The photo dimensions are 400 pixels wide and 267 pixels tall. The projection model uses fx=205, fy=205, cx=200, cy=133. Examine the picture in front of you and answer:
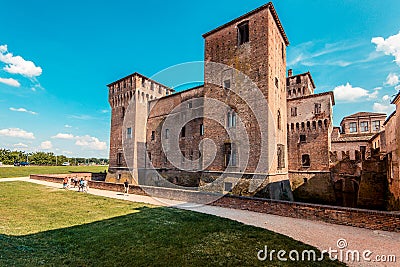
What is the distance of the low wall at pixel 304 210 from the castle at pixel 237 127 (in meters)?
3.27

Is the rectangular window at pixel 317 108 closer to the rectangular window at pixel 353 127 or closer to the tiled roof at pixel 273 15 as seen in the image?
the tiled roof at pixel 273 15

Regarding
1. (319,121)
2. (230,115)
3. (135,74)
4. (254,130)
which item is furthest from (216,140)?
(135,74)

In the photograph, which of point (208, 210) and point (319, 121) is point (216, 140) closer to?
point (208, 210)

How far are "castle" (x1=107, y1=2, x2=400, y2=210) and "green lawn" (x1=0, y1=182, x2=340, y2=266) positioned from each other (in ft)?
24.1

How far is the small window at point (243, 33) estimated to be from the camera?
56.2ft

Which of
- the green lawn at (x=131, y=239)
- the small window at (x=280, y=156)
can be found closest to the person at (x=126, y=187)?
the green lawn at (x=131, y=239)

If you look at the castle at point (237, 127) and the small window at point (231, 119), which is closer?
the castle at point (237, 127)

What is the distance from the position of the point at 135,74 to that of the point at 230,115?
16141mm

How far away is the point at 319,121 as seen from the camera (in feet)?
72.0

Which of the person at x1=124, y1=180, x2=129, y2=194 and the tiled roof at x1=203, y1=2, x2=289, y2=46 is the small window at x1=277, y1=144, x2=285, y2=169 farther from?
the person at x1=124, y1=180, x2=129, y2=194

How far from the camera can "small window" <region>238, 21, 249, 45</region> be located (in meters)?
17.1

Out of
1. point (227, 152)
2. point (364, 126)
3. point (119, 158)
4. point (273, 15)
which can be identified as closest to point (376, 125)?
point (364, 126)

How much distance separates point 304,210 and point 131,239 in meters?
7.58

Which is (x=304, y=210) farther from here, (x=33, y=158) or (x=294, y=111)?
(x=33, y=158)
